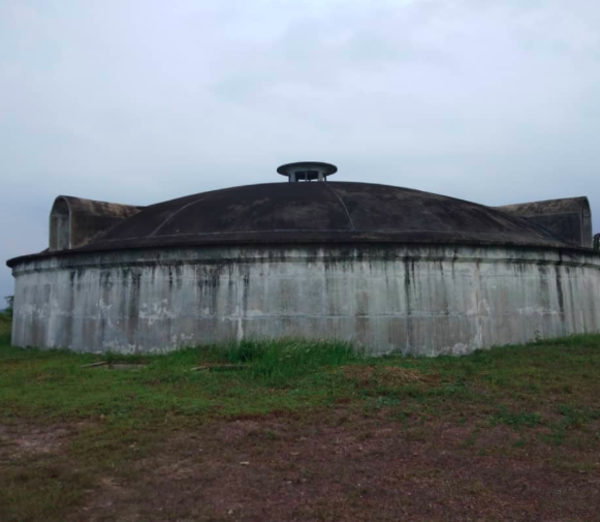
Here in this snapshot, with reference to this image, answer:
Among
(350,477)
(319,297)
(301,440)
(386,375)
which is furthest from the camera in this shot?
(319,297)

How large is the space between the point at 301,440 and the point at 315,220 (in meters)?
7.83

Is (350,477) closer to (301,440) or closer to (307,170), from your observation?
(301,440)

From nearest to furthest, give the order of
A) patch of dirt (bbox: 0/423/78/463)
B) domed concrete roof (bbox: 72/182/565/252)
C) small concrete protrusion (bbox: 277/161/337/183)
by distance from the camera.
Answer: patch of dirt (bbox: 0/423/78/463)
domed concrete roof (bbox: 72/182/565/252)
small concrete protrusion (bbox: 277/161/337/183)

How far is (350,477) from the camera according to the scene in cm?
559

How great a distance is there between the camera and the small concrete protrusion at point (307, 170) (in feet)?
60.4

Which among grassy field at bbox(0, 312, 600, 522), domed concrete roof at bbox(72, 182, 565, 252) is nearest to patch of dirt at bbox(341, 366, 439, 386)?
grassy field at bbox(0, 312, 600, 522)

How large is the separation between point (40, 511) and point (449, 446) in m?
4.26

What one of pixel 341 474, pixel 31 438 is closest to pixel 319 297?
pixel 31 438

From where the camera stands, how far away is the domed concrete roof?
1330 centimetres

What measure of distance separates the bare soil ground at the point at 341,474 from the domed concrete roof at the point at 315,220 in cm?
623

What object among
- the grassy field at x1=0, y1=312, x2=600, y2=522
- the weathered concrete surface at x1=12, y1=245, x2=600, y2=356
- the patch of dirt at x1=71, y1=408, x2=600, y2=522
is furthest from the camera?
the weathered concrete surface at x1=12, y1=245, x2=600, y2=356

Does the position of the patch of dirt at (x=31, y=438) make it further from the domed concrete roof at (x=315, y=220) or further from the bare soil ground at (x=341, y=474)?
the domed concrete roof at (x=315, y=220)

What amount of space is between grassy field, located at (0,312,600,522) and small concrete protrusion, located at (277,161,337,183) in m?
8.65

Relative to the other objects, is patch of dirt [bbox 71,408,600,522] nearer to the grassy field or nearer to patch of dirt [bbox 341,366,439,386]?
the grassy field
